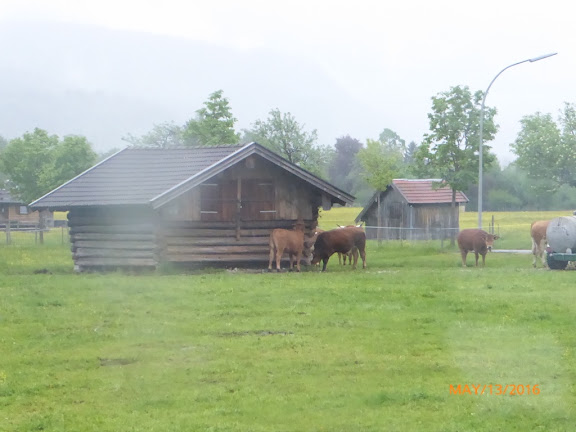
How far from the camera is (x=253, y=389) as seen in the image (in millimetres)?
9836

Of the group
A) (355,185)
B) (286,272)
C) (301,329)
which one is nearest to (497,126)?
(286,272)

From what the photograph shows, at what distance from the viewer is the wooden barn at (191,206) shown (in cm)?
2458

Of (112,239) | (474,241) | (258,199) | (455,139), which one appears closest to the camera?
(112,239)

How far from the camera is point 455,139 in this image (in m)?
42.0

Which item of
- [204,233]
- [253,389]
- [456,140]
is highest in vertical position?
[456,140]

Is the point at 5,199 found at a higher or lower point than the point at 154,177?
higher

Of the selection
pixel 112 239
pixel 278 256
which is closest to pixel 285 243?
pixel 278 256

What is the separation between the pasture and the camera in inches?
347

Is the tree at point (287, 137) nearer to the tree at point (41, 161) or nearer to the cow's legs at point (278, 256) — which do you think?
the tree at point (41, 161)

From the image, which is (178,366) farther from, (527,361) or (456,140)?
(456,140)

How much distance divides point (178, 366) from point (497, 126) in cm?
3239

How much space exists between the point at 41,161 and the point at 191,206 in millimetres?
30997

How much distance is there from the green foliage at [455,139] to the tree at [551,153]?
13932 mm
